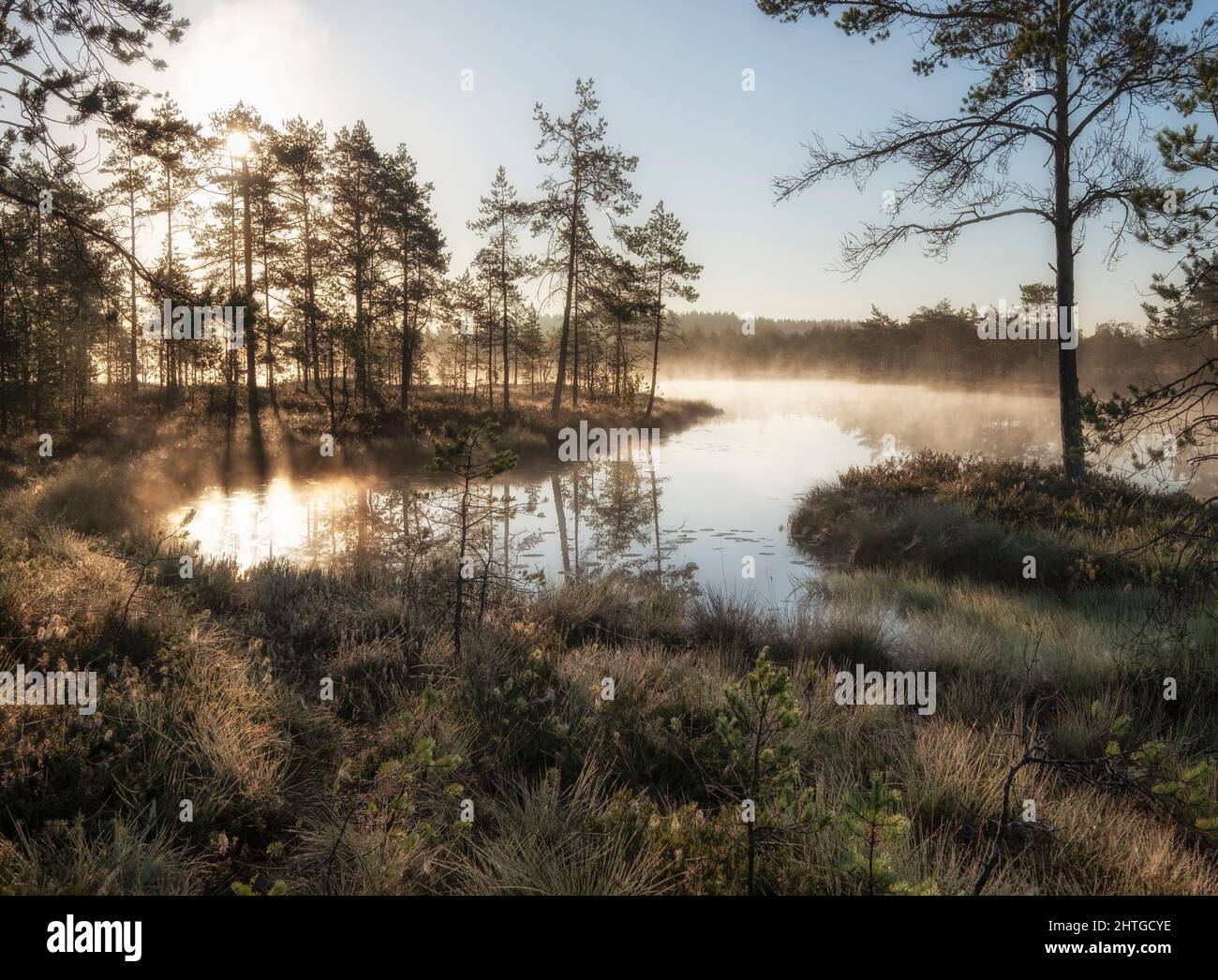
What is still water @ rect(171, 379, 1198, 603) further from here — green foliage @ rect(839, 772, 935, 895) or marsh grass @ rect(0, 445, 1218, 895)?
green foliage @ rect(839, 772, 935, 895)

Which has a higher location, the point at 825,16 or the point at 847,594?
the point at 825,16

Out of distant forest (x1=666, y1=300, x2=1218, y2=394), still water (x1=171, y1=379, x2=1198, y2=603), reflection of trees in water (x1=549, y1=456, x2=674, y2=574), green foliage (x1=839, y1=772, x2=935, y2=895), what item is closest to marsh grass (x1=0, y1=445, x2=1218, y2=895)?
green foliage (x1=839, y1=772, x2=935, y2=895)

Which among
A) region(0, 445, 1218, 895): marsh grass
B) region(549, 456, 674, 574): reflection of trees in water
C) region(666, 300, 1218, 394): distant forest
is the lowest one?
region(0, 445, 1218, 895): marsh grass

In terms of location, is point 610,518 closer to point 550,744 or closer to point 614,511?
point 614,511

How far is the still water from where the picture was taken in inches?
400

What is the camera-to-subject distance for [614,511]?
14.6 m

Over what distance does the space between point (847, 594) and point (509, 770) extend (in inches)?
217

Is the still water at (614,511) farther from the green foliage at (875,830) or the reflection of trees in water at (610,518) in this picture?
the green foliage at (875,830)

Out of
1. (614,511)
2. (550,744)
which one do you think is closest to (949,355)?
(614,511)

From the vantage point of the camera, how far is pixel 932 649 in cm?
636

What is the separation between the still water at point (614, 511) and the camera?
1017 centimetres
